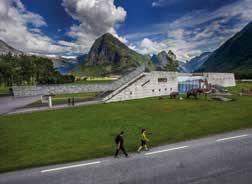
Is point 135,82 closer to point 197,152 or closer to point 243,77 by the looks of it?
point 197,152

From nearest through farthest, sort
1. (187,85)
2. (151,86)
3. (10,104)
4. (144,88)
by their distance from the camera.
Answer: (10,104) → (144,88) → (151,86) → (187,85)

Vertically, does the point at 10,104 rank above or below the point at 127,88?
below

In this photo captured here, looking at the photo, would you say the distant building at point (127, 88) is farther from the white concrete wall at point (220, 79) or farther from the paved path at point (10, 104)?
the white concrete wall at point (220, 79)

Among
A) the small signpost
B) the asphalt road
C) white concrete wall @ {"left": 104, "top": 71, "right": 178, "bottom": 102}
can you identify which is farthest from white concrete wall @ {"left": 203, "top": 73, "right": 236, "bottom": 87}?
the asphalt road

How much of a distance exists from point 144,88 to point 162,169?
42.6 m

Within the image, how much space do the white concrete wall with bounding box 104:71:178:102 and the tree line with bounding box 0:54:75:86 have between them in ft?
209

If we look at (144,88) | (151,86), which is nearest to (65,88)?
(144,88)

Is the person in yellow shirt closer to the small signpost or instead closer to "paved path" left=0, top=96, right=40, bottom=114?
the small signpost

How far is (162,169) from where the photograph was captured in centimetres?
1508

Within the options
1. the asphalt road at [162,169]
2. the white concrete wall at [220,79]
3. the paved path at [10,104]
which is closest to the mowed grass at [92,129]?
the asphalt road at [162,169]

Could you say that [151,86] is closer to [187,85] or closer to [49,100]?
[187,85]

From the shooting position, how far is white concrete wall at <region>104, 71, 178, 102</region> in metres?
53.3

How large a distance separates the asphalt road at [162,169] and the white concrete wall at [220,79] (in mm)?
70372

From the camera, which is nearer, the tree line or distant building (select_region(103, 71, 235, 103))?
distant building (select_region(103, 71, 235, 103))
